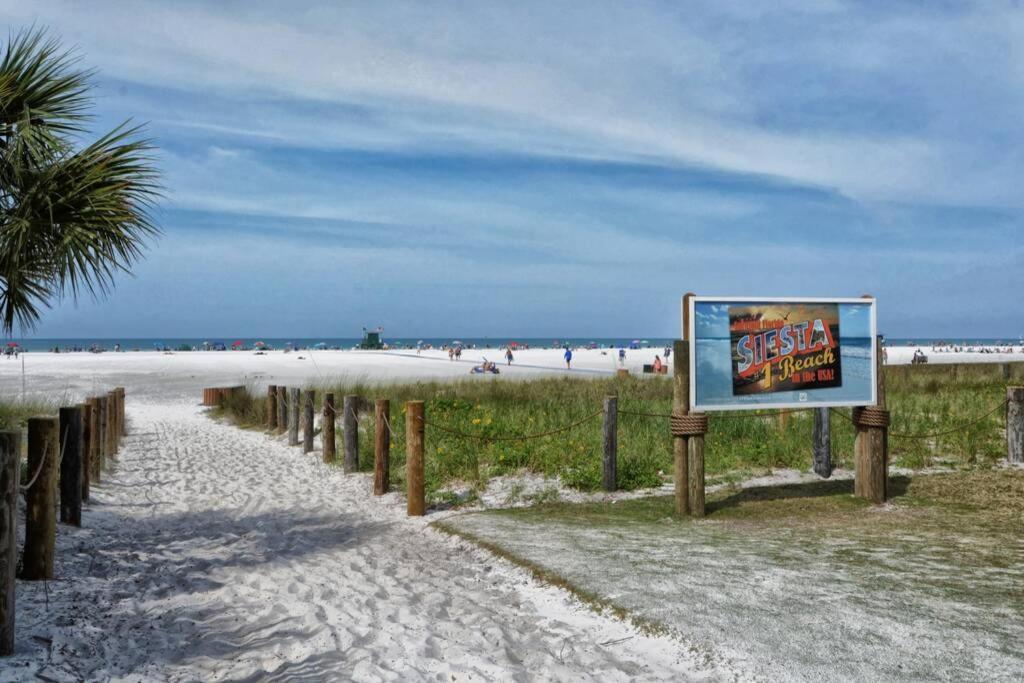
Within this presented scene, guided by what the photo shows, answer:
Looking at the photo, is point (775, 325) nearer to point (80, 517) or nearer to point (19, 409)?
point (80, 517)

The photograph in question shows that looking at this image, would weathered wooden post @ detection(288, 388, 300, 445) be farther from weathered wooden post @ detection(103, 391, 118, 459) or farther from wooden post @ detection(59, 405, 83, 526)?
wooden post @ detection(59, 405, 83, 526)

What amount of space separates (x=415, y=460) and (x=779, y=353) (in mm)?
4190

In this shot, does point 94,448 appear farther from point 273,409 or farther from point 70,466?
point 273,409

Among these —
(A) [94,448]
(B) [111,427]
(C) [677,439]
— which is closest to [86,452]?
(A) [94,448]

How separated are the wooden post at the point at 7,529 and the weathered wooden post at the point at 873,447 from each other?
8.06 metres

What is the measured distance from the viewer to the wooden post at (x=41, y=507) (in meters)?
5.71

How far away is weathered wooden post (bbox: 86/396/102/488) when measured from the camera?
10.5 meters

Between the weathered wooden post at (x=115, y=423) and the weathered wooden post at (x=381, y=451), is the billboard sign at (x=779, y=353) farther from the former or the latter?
the weathered wooden post at (x=115, y=423)

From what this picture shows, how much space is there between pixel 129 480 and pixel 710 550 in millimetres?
8628

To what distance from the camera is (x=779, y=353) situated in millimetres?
8484

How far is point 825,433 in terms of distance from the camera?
10.5m

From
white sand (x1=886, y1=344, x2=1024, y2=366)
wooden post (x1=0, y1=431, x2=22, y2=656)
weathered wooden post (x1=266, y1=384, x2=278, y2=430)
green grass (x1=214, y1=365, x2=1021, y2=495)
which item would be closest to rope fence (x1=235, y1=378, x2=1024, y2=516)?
green grass (x1=214, y1=365, x2=1021, y2=495)

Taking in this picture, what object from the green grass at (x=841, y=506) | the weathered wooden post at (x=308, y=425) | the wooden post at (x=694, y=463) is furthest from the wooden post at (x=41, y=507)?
the weathered wooden post at (x=308, y=425)

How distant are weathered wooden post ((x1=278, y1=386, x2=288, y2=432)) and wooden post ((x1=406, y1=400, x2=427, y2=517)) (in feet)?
28.7
